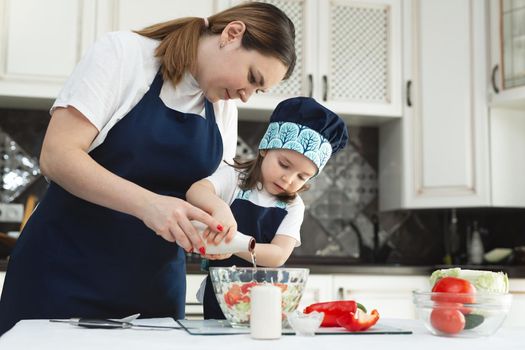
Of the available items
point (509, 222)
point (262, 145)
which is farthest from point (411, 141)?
point (262, 145)

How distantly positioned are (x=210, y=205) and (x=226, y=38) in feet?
1.21

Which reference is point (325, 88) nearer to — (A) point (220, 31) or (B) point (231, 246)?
(A) point (220, 31)

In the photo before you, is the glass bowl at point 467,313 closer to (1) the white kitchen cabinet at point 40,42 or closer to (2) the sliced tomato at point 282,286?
(2) the sliced tomato at point 282,286

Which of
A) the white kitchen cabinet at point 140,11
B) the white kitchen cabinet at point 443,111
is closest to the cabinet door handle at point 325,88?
the white kitchen cabinet at point 443,111

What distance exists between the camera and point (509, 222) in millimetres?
3969

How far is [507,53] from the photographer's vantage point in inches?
139

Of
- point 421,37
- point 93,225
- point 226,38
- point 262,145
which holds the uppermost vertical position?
point 421,37

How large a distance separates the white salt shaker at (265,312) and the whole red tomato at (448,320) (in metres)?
0.28

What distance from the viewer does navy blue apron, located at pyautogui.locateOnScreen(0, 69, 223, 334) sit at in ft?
5.17

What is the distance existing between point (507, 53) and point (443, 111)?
1.30ft

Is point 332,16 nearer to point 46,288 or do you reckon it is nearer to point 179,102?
point 179,102

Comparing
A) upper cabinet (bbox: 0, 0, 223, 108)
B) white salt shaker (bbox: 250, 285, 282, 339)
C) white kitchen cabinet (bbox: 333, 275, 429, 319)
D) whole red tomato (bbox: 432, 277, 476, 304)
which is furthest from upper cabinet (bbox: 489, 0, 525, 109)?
white salt shaker (bbox: 250, 285, 282, 339)

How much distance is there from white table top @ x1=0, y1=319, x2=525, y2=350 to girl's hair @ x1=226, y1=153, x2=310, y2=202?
0.61m

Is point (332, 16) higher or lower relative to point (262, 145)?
higher
